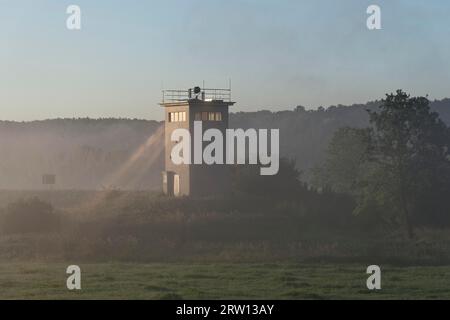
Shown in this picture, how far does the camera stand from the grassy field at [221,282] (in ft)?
97.7

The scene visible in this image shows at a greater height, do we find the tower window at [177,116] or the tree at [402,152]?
the tower window at [177,116]

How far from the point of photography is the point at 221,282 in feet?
108

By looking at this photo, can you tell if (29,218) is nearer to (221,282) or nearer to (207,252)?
(207,252)

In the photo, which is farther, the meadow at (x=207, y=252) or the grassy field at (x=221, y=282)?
the meadow at (x=207, y=252)

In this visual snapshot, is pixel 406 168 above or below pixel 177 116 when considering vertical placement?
below

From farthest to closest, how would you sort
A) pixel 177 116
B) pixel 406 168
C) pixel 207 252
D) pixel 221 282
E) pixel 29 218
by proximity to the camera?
pixel 177 116 → pixel 406 168 → pixel 29 218 → pixel 207 252 → pixel 221 282

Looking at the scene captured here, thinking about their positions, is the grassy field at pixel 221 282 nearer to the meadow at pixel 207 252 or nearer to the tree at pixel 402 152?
the meadow at pixel 207 252

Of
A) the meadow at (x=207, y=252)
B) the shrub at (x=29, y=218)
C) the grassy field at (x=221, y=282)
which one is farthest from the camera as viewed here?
the shrub at (x=29, y=218)

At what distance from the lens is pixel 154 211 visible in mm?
63125

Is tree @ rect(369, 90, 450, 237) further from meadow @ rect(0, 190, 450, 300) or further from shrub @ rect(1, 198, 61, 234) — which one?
shrub @ rect(1, 198, 61, 234)

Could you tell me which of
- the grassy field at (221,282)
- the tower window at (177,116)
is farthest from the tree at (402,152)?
the grassy field at (221,282)

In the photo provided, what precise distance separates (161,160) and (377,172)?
11839cm

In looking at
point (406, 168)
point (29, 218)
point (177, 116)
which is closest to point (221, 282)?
point (29, 218)
